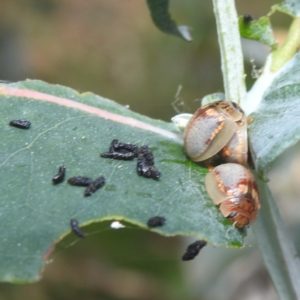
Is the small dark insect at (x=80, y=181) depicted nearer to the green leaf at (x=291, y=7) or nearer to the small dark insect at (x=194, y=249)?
the small dark insect at (x=194, y=249)

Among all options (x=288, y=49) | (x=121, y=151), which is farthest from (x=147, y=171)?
(x=288, y=49)

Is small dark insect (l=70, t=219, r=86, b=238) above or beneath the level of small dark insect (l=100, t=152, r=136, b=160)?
beneath

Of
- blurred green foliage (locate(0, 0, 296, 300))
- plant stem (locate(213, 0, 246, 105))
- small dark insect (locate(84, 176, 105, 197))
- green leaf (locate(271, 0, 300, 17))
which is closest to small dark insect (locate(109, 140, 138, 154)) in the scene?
small dark insect (locate(84, 176, 105, 197))

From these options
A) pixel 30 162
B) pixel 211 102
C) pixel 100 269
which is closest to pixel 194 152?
pixel 211 102

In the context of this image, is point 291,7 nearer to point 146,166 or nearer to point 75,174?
point 146,166

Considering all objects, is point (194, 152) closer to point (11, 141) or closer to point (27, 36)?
point (11, 141)

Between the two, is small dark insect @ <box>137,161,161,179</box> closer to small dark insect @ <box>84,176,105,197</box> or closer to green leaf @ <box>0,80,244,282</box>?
green leaf @ <box>0,80,244,282</box>
